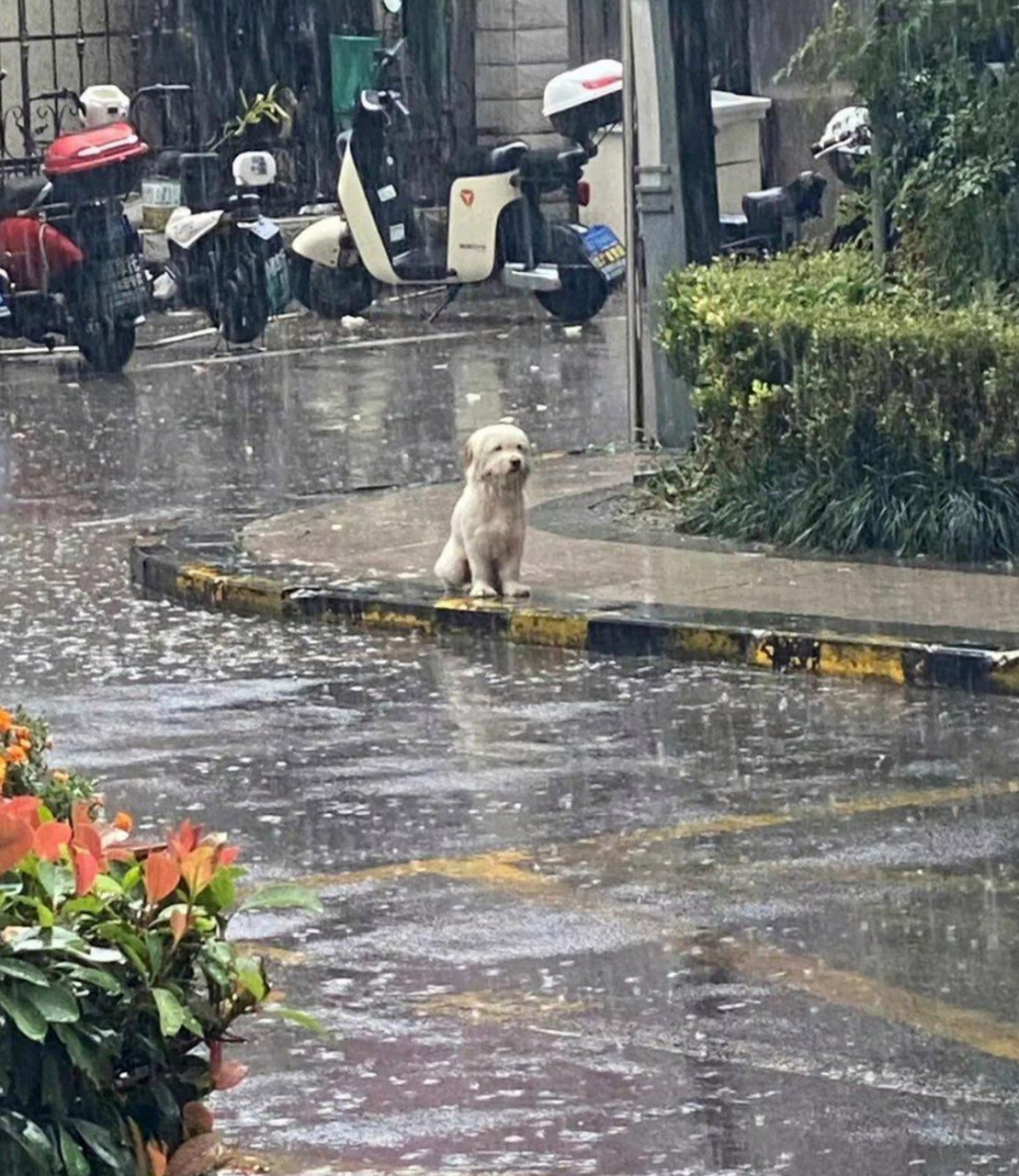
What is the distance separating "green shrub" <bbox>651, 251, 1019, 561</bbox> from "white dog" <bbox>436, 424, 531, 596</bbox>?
165 centimetres

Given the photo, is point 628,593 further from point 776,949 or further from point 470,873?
point 776,949

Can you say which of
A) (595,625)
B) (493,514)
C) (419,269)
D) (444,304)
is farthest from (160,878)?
(444,304)

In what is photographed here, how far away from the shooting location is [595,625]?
38.8 ft

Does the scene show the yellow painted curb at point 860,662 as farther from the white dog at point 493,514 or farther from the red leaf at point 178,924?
the red leaf at point 178,924

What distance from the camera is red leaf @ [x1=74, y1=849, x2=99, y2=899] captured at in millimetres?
4230

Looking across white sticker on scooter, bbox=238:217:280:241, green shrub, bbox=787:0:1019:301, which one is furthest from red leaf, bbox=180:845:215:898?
white sticker on scooter, bbox=238:217:280:241

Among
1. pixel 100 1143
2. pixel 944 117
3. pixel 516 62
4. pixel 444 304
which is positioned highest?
pixel 516 62

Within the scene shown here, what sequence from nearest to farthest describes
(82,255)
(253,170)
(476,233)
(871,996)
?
(871,996), (82,255), (253,170), (476,233)

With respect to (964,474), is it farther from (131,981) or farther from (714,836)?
(131,981)

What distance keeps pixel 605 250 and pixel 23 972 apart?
2184 cm

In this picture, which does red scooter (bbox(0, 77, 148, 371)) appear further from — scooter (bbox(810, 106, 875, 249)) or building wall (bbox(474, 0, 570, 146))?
building wall (bbox(474, 0, 570, 146))

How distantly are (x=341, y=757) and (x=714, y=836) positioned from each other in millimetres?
1745

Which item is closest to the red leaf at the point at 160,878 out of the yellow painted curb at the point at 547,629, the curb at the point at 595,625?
the curb at the point at 595,625

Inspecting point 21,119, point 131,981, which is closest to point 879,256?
point 131,981
